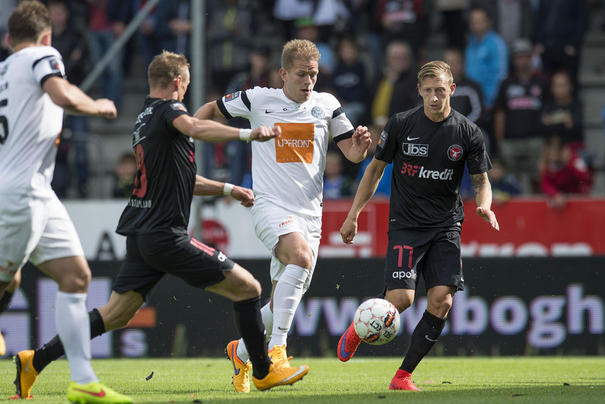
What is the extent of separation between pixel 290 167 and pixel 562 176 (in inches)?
255

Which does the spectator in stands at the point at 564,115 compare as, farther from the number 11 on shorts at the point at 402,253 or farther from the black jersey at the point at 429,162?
the number 11 on shorts at the point at 402,253

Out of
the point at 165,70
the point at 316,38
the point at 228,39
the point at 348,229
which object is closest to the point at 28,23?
the point at 165,70

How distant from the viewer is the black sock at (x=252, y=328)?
6.23 metres

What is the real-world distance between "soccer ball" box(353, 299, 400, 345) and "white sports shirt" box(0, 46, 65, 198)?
2.47m

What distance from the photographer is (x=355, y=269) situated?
34.8 ft

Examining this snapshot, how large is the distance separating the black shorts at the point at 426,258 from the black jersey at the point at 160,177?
1.74 m

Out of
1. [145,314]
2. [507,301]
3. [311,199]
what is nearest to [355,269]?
[507,301]

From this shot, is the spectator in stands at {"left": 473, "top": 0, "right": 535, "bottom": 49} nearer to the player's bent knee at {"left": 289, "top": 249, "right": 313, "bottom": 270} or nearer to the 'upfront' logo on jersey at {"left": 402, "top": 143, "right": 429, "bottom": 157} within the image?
the 'upfront' logo on jersey at {"left": 402, "top": 143, "right": 429, "bottom": 157}

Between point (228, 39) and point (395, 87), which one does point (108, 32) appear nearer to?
point (228, 39)

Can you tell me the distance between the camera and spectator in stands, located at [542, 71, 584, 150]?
13.2 meters

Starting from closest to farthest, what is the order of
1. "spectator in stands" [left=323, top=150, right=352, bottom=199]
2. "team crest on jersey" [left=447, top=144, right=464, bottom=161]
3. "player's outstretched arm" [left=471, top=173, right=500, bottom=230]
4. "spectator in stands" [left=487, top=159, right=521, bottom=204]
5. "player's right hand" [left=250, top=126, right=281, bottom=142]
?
"player's right hand" [left=250, top=126, right=281, bottom=142] → "player's outstretched arm" [left=471, top=173, right=500, bottom=230] → "team crest on jersey" [left=447, top=144, right=464, bottom=161] → "spectator in stands" [left=487, top=159, right=521, bottom=204] → "spectator in stands" [left=323, top=150, right=352, bottom=199]

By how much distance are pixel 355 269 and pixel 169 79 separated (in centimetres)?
496

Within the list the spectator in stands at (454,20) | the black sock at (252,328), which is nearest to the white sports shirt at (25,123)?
the black sock at (252,328)

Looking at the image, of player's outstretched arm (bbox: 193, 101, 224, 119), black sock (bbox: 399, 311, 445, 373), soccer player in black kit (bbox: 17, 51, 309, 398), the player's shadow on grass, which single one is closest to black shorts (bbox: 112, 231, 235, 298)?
soccer player in black kit (bbox: 17, 51, 309, 398)
